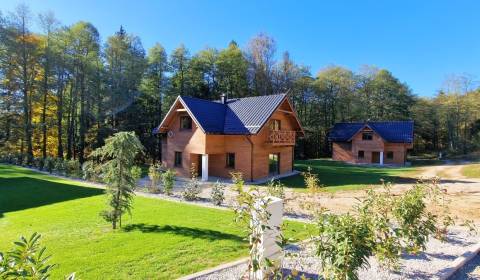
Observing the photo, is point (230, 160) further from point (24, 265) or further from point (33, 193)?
point (24, 265)

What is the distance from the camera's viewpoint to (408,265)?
5.68 meters

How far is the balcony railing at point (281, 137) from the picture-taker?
1903 cm

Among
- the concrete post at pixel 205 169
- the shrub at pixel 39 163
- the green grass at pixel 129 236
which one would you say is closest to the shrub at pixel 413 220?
the green grass at pixel 129 236

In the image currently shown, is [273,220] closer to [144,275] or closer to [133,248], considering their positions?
[144,275]

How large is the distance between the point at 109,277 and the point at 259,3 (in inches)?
813

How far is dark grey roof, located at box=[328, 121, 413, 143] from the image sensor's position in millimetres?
30548

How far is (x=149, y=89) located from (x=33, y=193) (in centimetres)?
2154

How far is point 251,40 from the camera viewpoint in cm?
3441

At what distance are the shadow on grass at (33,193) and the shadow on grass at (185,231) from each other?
562cm

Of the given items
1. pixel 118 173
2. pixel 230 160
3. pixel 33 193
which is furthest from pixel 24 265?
pixel 230 160

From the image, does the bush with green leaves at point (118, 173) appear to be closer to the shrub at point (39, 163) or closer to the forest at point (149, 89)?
the shrub at point (39, 163)

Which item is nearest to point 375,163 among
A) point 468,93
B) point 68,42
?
point 468,93

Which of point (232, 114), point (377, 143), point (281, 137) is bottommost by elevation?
point (377, 143)

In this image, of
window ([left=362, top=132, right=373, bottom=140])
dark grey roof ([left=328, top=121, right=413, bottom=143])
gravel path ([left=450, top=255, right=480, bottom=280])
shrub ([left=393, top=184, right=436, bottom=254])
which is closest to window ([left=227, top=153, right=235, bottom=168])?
shrub ([left=393, top=184, right=436, bottom=254])
